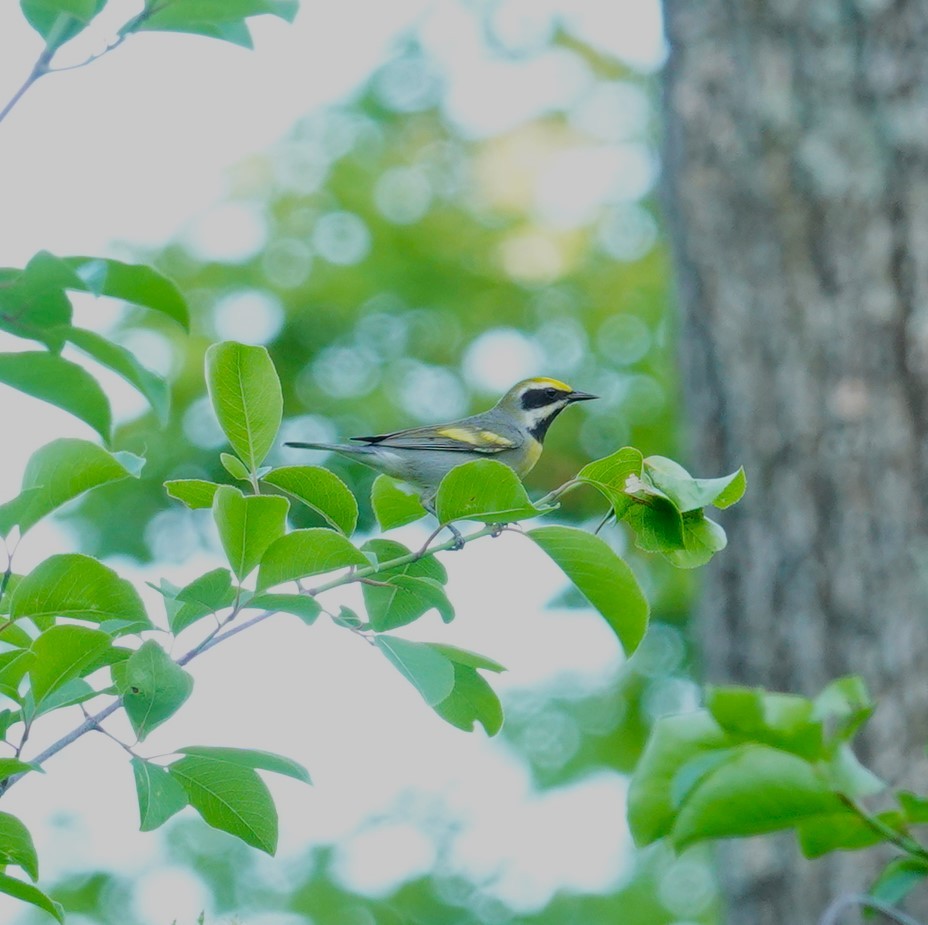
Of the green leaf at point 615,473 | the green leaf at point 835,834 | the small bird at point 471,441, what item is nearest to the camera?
the green leaf at point 835,834

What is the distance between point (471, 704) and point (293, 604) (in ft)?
1.30

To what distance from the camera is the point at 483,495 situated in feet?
5.53

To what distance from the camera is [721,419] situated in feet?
18.7

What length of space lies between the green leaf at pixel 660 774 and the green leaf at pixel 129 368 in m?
0.71

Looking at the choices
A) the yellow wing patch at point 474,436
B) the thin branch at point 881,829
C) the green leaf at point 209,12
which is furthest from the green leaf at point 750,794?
the yellow wing patch at point 474,436

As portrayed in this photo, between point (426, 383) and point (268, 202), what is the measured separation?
2249mm

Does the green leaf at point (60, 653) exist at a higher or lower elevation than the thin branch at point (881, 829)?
higher

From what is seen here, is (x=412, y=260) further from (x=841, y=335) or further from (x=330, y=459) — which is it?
(x=841, y=335)

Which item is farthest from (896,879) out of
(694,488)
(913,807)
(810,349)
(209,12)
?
(810,349)

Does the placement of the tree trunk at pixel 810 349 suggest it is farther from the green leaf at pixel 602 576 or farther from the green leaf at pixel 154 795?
the green leaf at pixel 154 795

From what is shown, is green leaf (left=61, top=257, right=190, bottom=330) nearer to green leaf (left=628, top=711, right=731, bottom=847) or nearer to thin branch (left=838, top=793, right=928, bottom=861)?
green leaf (left=628, top=711, right=731, bottom=847)

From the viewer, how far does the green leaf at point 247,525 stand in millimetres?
1622

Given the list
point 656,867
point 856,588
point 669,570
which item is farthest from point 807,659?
point 656,867

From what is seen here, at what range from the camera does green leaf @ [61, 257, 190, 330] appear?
148cm
